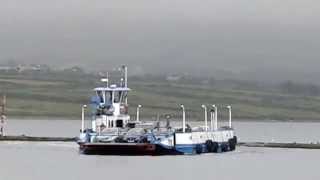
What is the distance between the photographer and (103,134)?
432 ft

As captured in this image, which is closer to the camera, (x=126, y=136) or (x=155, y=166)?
(x=155, y=166)

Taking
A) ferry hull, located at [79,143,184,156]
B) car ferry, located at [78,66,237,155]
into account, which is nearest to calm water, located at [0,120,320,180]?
ferry hull, located at [79,143,184,156]

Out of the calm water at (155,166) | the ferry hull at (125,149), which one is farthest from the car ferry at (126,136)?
the calm water at (155,166)

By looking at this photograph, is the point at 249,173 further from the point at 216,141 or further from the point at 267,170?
the point at 216,141

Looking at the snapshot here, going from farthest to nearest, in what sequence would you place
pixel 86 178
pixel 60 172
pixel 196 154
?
pixel 196 154 < pixel 60 172 < pixel 86 178

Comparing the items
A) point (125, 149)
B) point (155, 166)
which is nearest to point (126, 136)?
point (125, 149)

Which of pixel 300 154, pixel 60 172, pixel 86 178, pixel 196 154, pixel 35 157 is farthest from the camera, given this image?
pixel 300 154

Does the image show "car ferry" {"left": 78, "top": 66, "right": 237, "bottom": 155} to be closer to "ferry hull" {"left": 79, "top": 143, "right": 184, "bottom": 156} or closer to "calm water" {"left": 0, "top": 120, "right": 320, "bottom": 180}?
"ferry hull" {"left": 79, "top": 143, "right": 184, "bottom": 156}

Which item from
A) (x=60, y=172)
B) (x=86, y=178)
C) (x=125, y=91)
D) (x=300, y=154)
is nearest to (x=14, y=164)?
(x=60, y=172)

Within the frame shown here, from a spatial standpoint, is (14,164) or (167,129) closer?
(14,164)

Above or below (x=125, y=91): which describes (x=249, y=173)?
below

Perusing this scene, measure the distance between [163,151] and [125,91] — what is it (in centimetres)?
1287

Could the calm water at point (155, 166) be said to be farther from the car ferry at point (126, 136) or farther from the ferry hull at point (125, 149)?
the car ferry at point (126, 136)

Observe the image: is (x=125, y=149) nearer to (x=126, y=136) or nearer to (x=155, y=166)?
(x=126, y=136)
